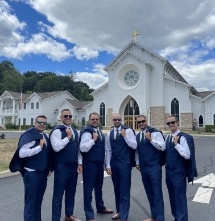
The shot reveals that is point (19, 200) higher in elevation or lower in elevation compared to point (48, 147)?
lower

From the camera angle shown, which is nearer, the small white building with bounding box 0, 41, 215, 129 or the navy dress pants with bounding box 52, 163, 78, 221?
the navy dress pants with bounding box 52, 163, 78, 221

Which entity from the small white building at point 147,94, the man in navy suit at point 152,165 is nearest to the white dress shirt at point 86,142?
the man in navy suit at point 152,165

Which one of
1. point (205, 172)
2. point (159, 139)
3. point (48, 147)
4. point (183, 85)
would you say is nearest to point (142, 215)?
point (159, 139)

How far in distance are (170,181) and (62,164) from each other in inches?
76.3

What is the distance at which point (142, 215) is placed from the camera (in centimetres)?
536

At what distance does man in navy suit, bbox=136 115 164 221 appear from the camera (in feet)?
15.9

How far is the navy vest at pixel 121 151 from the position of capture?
16.9 feet

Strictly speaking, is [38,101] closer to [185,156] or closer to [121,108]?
[121,108]

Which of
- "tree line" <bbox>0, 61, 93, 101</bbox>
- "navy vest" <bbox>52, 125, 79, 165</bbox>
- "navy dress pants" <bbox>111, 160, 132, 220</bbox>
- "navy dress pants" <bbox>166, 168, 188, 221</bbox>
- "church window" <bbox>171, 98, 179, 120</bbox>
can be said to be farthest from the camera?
"tree line" <bbox>0, 61, 93, 101</bbox>

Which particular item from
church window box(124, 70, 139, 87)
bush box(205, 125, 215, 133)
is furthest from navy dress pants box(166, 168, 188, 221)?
church window box(124, 70, 139, 87)

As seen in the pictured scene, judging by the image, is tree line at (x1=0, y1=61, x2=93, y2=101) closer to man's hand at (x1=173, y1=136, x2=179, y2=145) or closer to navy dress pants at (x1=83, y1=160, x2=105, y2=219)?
→ navy dress pants at (x1=83, y1=160, x2=105, y2=219)

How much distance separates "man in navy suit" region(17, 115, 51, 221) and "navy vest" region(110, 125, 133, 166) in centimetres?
130

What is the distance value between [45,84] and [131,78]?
48.3m

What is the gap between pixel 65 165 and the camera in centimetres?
488
